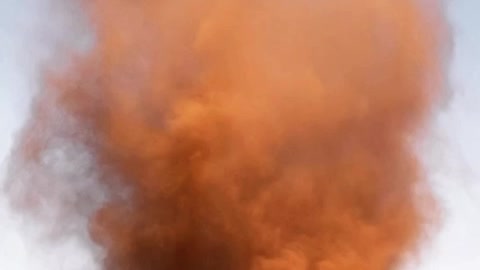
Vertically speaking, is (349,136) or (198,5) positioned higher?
(198,5)

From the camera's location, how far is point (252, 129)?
4200cm

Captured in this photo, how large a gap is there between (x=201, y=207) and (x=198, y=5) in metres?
7.92

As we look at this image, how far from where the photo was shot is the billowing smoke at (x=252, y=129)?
41.4m

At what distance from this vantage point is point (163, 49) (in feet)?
143

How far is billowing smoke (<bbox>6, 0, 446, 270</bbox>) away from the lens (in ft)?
136

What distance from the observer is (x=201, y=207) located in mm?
41406

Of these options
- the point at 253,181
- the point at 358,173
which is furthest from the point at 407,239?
the point at 253,181

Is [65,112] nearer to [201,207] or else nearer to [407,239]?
[201,207]

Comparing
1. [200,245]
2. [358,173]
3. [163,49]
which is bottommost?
[200,245]

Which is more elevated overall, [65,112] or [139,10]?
[139,10]

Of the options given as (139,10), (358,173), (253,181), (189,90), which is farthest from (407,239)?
(139,10)

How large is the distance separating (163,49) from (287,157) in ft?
20.8

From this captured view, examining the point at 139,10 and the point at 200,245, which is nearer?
the point at 200,245

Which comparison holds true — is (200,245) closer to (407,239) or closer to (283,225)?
(283,225)
